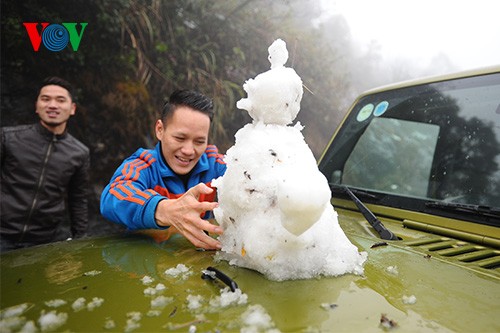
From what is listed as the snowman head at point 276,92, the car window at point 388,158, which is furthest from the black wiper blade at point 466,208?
the snowman head at point 276,92

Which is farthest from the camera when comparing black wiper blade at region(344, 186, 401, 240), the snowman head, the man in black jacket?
the man in black jacket

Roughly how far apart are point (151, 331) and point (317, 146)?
8.95 metres

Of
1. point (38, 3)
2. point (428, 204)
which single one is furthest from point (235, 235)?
point (38, 3)

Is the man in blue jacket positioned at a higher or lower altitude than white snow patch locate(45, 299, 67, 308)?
higher

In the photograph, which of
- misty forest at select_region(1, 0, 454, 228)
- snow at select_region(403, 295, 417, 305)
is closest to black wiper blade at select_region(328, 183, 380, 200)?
snow at select_region(403, 295, 417, 305)

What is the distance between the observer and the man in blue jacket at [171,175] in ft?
4.83

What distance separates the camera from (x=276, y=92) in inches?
48.4

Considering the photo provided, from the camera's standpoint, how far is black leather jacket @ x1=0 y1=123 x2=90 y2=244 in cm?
278

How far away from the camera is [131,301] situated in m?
0.95

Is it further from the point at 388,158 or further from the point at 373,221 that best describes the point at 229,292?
the point at 388,158

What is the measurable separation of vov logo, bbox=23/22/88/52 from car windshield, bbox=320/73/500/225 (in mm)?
3217

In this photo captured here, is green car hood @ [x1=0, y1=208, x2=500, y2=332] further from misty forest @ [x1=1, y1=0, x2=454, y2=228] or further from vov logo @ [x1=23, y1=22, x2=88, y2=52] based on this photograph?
vov logo @ [x1=23, y1=22, x2=88, y2=52]

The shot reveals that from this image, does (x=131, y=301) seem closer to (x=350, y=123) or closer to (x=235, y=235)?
(x=235, y=235)

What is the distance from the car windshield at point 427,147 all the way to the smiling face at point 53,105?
2.22 meters
